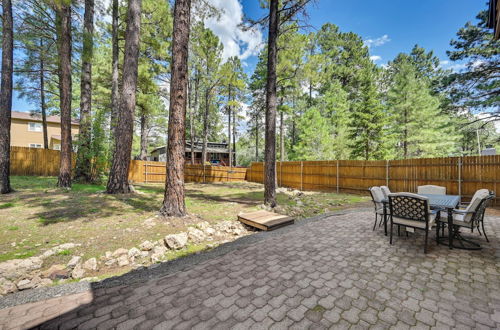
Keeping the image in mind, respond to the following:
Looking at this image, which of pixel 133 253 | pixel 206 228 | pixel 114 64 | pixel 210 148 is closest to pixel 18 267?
pixel 133 253

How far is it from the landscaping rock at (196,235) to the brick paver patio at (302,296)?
845 mm

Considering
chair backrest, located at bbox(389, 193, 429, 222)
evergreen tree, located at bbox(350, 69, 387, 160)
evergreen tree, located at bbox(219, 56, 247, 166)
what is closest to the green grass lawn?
chair backrest, located at bbox(389, 193, 429, 222)

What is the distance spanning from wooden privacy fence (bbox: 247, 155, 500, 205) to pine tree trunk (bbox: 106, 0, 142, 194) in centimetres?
968

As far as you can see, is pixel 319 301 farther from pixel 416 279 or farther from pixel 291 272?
pixel 416 279

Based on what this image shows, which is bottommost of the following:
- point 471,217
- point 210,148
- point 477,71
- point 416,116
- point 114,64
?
point 471,217

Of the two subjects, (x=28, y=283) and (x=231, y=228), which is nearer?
(x=28, y=283)

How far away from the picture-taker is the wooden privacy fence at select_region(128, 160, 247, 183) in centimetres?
1431

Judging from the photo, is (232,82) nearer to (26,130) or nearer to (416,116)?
(416,116)

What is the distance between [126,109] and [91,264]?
18.2 ft

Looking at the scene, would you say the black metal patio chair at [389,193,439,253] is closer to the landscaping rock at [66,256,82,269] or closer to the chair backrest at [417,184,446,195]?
the chair backrest at [417,184,446,195]

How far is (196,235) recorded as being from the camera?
12.3 feet

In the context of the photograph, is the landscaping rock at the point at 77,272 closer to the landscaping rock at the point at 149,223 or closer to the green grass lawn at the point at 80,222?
the green grass lawn at the point at 80,222

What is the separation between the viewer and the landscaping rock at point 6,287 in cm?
214

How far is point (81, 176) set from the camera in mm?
8773
